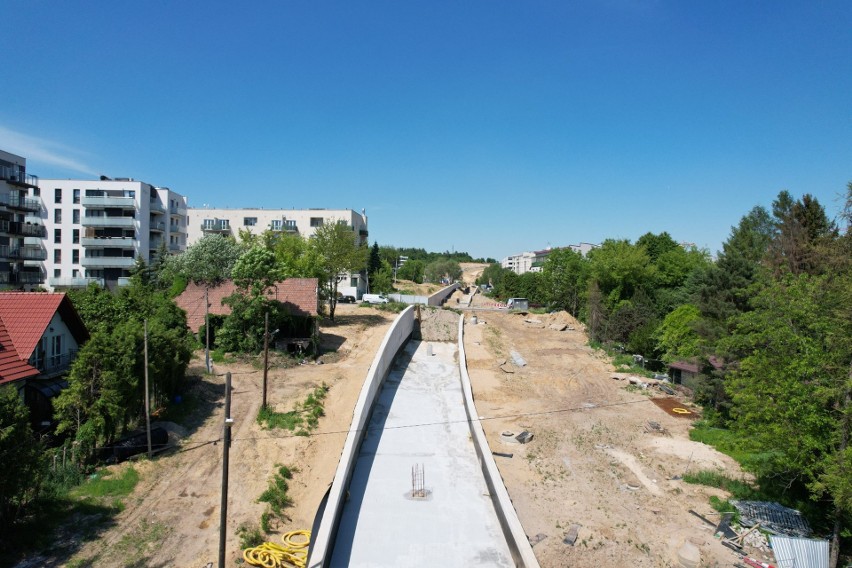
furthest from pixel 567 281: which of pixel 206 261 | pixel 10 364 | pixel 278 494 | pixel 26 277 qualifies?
pixel 10 364

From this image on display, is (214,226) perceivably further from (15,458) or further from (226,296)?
(15,458)

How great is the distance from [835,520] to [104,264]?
187ft

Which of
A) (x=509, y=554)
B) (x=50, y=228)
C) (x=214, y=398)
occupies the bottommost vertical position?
(x=509, y=554)

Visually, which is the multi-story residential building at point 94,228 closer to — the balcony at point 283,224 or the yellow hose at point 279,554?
the balcony at point 283,224

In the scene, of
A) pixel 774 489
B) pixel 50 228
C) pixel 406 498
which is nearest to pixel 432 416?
pixel 406 498

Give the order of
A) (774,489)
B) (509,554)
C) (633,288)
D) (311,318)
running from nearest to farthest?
(509,554)
(774,489)
(311,318)
(633,288)

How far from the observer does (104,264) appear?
164ft

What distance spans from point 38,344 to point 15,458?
7574 mm

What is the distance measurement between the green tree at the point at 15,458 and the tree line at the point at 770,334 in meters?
19.4

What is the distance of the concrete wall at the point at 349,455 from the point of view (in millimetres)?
12752

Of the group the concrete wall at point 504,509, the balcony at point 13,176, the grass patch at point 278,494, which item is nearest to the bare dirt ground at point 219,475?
the grass patch at point 278,494

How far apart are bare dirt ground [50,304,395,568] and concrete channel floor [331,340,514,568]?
1.44 metres

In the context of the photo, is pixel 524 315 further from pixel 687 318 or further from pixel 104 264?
pixel 104 264

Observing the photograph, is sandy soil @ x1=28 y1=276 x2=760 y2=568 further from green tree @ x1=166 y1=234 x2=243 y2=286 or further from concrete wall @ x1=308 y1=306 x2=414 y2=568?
green tree @ x1=166 y1=234 x2=243 y2=286
